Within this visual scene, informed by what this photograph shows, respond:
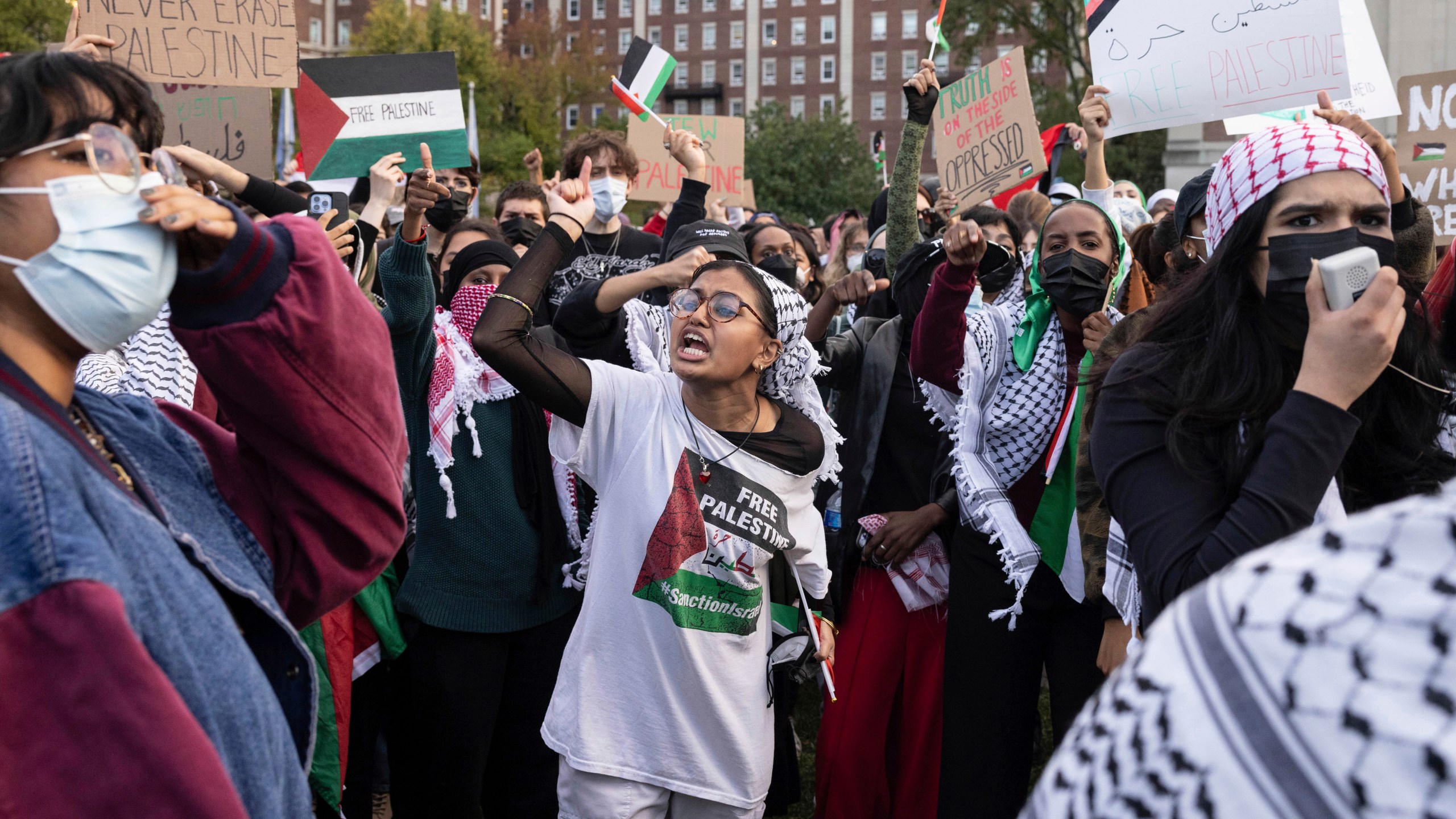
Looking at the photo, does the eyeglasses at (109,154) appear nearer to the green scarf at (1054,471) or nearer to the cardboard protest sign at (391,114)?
the green scarf at (1054,471)

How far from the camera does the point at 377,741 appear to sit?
15.9 ft

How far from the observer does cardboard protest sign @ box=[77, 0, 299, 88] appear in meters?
4.50

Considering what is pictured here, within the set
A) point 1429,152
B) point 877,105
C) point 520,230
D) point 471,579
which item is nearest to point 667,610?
point 471,579

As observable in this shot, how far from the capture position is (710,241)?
4086 mm

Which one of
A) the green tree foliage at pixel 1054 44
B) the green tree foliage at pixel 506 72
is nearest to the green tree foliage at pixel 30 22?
the green tree foliage at pixel 506 72

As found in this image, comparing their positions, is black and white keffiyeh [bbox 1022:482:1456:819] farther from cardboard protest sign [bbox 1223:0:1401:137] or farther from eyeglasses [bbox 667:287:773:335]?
cardboard protest sign [bbox 1223:0:1401:137]

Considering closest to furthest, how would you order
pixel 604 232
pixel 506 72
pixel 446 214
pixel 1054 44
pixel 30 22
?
pixel 446 214
pixel 604 232
pixel 30 22
pixel 1054 44
pixel 506 72

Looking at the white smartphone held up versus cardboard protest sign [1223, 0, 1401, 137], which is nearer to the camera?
the white smartphone held up

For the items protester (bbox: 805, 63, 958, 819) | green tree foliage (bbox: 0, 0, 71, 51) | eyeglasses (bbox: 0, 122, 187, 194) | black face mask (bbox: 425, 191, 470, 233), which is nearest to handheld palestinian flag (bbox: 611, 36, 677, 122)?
black face mask (bbox: 425, 191, 470, 233)

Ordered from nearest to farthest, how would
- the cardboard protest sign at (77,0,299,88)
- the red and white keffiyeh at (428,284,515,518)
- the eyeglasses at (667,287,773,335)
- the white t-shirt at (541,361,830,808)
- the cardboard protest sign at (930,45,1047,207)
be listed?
the white t-shirt at (541,361,830,808) → the eyeglasses at (667,287,773,335) → the red and white keffiyeh at (428,284,515,518) → the cardboard protest sign at (77,0,299,88) → the cardboard protest sign at (930,45,1047,207)

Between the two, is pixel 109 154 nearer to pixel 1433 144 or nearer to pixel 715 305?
pixel 715 305

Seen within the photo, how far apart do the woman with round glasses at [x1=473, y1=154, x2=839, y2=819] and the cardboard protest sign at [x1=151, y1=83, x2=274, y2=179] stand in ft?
7.60

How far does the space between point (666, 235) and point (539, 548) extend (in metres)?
1.31

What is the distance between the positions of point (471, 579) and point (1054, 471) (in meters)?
2.04
